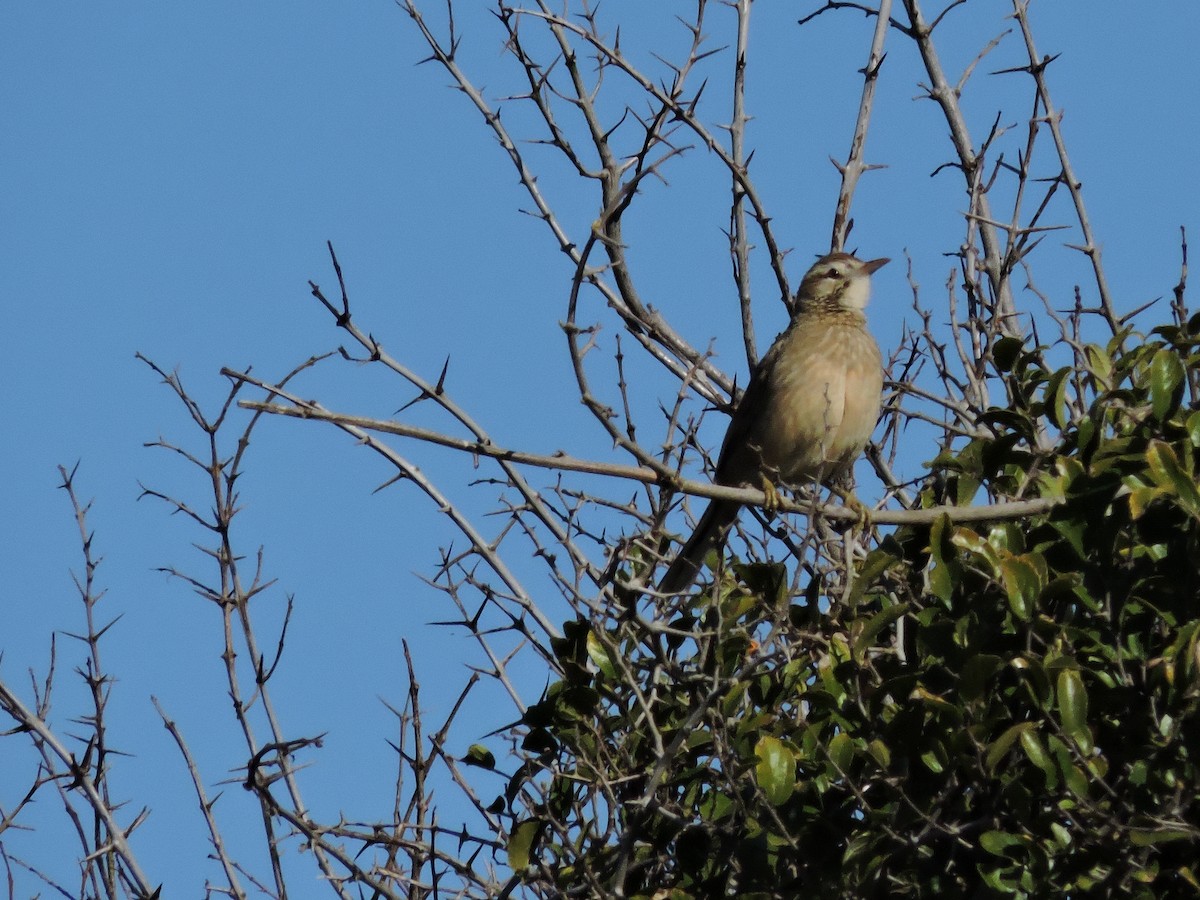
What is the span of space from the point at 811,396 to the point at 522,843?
3.10 meters

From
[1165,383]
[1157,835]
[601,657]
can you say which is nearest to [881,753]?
[1157,835]

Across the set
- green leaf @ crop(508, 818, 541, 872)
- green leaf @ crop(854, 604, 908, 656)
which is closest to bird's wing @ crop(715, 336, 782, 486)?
green leaf @ crop(508, 818, 541, 872)

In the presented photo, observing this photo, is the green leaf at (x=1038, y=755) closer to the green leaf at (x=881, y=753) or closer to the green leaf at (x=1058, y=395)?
the green leaf at (x=881, y=753)

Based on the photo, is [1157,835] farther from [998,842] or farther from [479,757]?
[479,757]

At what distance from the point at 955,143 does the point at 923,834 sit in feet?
12.4

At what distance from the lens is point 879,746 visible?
125 inches

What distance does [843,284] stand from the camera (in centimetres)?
700

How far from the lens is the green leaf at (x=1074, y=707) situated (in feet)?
9.41

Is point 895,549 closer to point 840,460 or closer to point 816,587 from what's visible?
point 816,587

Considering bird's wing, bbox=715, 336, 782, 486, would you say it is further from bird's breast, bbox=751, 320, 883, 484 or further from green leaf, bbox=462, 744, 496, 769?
green leaf, bbox=462, 744, 496, 769

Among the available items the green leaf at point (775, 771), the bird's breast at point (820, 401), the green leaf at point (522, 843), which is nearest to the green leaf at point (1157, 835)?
the green leaf at point (775, 771)

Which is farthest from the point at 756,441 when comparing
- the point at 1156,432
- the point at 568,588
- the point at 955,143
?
the point at 1156,432

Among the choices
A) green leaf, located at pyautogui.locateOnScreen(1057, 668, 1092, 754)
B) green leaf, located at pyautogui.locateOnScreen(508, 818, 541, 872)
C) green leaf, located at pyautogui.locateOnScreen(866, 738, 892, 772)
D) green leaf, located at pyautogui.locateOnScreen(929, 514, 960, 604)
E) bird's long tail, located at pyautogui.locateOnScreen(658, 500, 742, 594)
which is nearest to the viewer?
green leaf, located at pyautogui.locateOnScreen(1057, 668, 1092, 754)

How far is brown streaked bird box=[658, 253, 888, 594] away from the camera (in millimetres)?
6301
